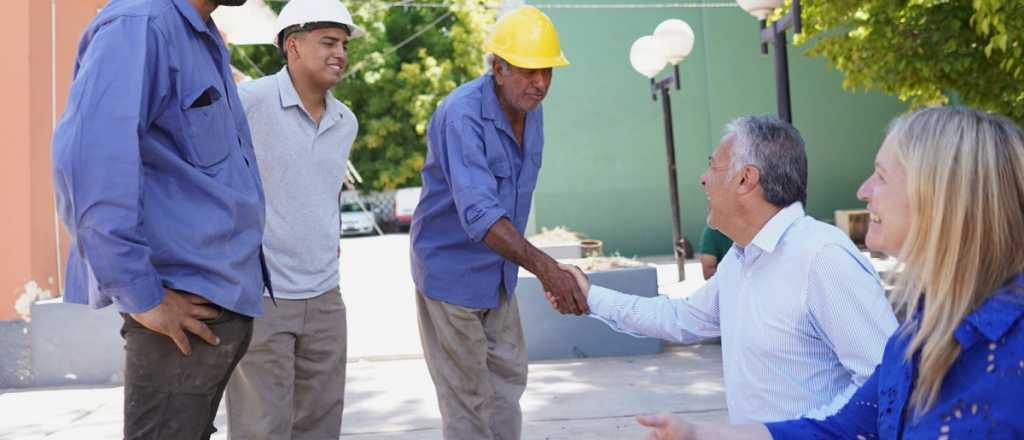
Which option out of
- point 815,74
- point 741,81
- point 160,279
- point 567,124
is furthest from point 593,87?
point 160,279

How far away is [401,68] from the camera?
34.2m

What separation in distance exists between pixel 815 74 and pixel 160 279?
17056 mm

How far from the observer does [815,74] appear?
18328 mm

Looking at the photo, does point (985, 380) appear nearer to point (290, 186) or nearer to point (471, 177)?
point (471, 177)

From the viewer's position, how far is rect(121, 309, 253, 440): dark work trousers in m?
2.66

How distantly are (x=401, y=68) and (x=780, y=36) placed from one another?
26776 millimetres

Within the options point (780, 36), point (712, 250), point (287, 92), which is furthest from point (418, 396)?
point (780, 36)

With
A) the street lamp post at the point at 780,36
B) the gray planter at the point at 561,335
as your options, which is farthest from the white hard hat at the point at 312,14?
the street lamp post at the point at 780,36

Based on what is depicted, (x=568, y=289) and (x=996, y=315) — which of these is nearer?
(x=996, y=315)

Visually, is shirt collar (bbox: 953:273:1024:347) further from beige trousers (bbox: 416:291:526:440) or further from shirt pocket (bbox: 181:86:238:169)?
beige trousers (bbox: 416:291:526:440)

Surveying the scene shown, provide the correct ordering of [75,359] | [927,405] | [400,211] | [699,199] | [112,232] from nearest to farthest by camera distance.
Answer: [927,405], [112,232], [75,359], [699,199], [400,211]

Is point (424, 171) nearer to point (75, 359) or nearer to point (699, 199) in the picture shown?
point (75, 359)

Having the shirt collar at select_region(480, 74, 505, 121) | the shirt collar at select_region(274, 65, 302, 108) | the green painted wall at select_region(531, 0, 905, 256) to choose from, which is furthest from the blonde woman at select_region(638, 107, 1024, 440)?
the green painted wall at select_region(531, 0, 905, 256)

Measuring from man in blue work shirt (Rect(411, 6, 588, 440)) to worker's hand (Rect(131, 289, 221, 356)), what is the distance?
1.46 meters
